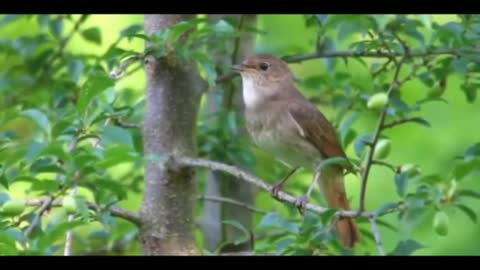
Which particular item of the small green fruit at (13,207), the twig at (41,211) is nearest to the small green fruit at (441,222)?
the twig at (41,211)

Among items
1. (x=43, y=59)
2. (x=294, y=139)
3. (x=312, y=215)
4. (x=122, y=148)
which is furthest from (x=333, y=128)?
(x=122, y=148)

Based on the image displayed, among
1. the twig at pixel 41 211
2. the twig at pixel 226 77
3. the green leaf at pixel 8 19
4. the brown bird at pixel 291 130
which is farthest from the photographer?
the brown bird at pixel 291 130

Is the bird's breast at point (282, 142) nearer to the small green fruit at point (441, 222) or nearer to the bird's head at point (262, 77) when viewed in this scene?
the bird's head at point (262, 77)

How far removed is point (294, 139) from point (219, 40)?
1.90ft

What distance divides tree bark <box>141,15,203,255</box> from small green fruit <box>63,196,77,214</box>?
969 mm

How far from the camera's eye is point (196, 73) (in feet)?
12.4

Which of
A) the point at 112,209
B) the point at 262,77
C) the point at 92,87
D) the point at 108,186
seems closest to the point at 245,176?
the point at 112,209

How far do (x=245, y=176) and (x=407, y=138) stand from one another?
245cm

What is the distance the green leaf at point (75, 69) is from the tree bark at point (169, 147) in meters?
0.60

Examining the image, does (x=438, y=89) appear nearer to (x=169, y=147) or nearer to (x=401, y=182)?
(x=401, y=182)

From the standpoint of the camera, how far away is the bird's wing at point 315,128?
13.8 ft

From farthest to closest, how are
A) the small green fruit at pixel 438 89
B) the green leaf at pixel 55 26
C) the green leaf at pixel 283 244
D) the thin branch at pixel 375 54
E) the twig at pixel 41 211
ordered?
the green leaf at pixel 55 26 → the small green fruit at pixel 438 89 → the thin branch at pixel 375 54 → the green leaf at pixel 283 244 → the twig at pixel 41 211

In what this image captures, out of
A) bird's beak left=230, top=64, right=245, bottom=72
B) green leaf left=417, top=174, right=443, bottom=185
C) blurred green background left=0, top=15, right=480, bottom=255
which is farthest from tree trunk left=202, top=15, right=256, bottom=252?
green leaf left=417, top=174, right=443, bottom=185

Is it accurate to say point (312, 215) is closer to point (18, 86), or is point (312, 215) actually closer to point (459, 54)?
point (459, 54)
